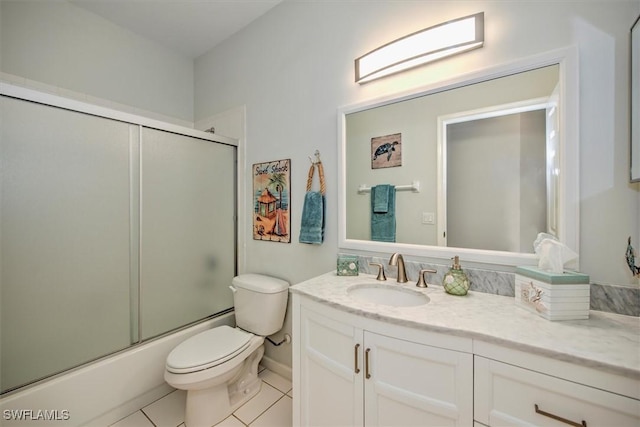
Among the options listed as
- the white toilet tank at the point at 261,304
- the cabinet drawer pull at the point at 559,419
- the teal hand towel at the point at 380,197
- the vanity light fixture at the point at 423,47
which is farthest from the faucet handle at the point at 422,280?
the vanity light fixture at the point at 423,47

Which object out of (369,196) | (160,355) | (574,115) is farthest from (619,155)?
(160,355)

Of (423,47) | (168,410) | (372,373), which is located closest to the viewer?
(372,373)

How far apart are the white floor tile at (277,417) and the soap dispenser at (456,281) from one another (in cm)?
114

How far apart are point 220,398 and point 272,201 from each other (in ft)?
3.96

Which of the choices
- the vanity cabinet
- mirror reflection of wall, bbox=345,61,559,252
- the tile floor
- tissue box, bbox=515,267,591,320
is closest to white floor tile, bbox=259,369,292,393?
the tile floor

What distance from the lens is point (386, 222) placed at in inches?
52.9

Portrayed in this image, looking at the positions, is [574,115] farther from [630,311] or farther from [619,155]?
[630,311]

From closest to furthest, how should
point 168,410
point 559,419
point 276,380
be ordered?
point 559,419, point 168,410, point 276,380

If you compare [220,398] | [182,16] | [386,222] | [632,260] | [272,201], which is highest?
[182,16]

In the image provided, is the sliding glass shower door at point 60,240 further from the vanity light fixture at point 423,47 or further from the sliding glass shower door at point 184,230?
the vanity light fixture at point 423,47

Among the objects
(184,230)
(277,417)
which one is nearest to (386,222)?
(277,417)

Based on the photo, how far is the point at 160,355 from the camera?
5.07ft

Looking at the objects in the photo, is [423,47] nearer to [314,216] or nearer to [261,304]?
[314,216]

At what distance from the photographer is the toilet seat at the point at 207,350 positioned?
1246 mm
